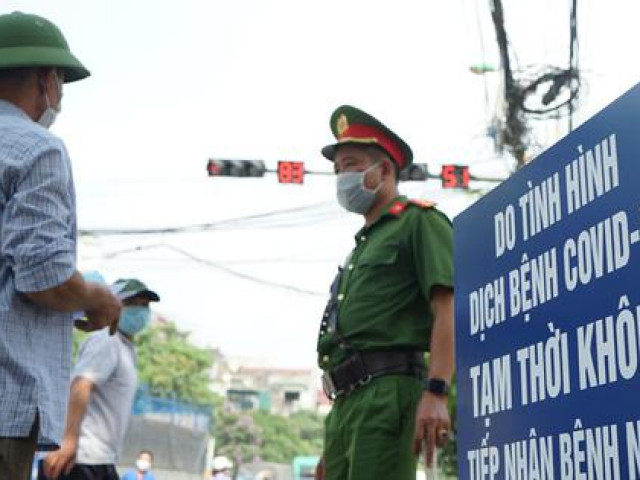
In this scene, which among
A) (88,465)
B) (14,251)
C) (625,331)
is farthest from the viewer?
(88,465)

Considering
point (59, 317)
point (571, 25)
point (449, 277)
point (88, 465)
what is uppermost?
point (571, 25)

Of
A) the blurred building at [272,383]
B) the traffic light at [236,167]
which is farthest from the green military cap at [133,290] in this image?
the blurred building at [272,383]

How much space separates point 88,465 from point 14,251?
101 inches

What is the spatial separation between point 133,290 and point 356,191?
154 cm

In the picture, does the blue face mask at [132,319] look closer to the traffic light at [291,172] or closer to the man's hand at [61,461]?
the man's hand at [61,461]

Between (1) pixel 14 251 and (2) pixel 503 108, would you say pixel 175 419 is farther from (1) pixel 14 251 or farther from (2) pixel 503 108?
(1) pixel 14 251

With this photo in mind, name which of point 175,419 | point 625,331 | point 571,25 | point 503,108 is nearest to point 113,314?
point 625,331

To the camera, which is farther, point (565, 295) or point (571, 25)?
point (571, 25)

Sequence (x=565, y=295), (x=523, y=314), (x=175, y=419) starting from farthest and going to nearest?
1. (x=175, y=419)
2. (x=523, y=314)
3. (x=565, y=295)

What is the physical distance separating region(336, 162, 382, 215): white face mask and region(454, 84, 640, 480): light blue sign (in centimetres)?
119

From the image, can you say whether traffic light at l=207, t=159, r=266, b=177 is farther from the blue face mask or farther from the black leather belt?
the black leather belt

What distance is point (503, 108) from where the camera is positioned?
12578mm

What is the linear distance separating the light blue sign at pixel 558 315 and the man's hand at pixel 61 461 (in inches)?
94.1

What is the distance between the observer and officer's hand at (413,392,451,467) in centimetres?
310
